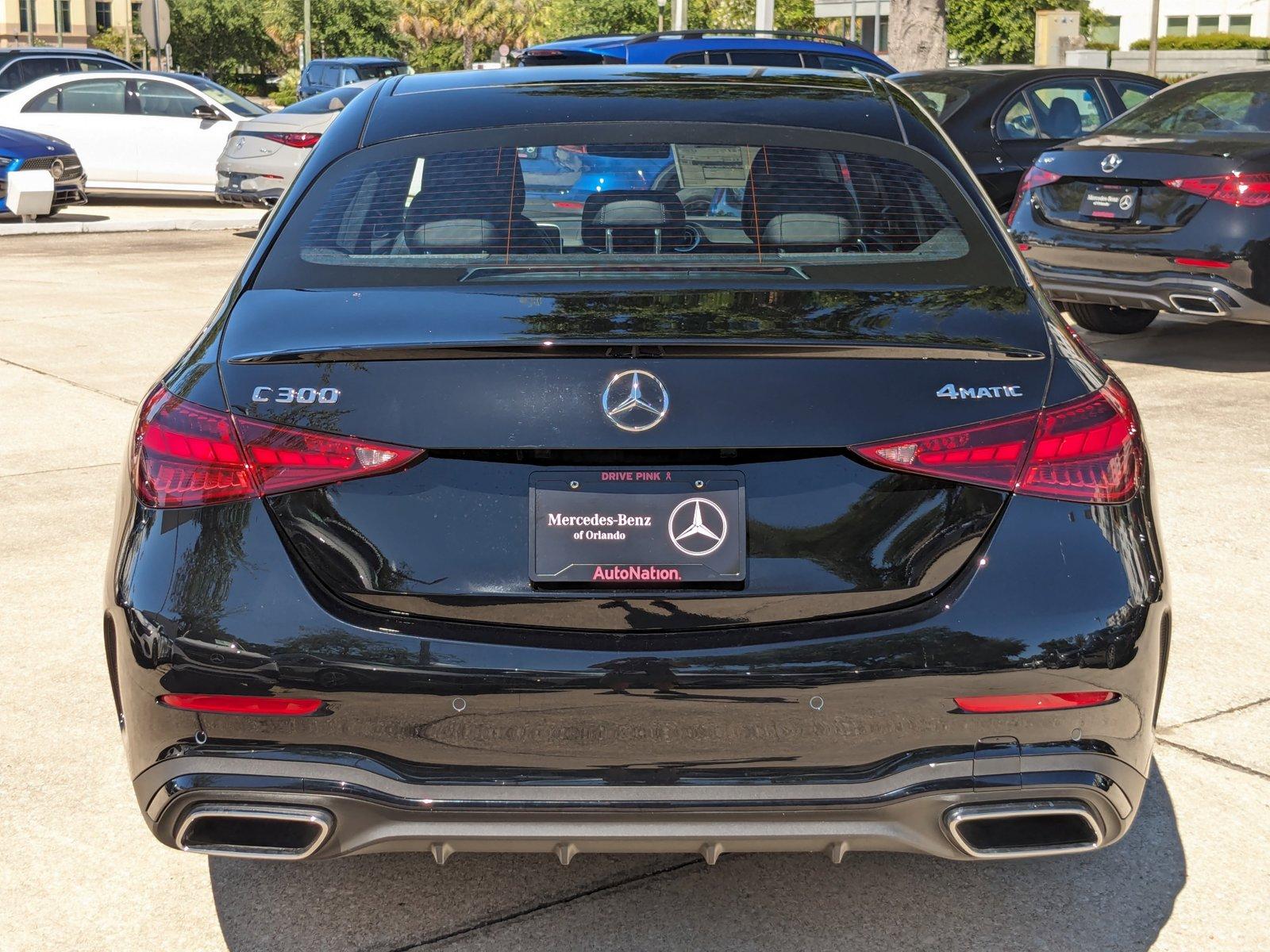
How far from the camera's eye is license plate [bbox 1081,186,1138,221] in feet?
28.6

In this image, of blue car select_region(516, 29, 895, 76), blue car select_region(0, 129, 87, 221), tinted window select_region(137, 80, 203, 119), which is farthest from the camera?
tinted window select_region(137, 80, 203, 119)

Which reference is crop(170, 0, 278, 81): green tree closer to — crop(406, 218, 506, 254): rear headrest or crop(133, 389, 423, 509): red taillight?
crop(406, 218, 506, 254): rear headrest

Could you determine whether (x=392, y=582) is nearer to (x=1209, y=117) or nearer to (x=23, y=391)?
(x=23, y=391)

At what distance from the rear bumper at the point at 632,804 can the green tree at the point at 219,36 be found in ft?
256

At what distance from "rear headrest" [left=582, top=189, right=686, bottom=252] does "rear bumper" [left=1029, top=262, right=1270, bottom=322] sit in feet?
17.2

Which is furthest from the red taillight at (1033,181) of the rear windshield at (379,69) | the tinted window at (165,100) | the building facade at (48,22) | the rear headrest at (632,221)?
the building facade at (48,22)

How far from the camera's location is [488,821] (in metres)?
2.57

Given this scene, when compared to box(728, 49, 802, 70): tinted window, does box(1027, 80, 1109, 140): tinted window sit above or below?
below

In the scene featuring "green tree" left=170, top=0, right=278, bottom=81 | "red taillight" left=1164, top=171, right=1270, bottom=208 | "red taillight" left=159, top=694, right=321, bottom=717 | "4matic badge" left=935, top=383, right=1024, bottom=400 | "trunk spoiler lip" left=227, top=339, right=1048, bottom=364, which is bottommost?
"red taillight" left=159, top=694, right=321, bottom=717

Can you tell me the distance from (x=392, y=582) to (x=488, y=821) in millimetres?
416

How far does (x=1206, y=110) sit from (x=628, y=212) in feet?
23.5

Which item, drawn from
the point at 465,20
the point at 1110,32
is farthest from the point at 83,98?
the point at 465,20

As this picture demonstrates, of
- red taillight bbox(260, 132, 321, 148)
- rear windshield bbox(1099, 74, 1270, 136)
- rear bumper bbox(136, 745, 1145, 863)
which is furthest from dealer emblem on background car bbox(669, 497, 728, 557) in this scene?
red taillight bbox(260, 132, 321, 148)

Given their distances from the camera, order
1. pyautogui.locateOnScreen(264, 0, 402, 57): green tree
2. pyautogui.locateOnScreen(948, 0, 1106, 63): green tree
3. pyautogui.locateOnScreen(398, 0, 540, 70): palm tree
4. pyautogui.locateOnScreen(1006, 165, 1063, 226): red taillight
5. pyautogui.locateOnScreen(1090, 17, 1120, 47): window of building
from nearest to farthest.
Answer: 1. pyautogui.locateOnScreen(1006, 165, 1063, 226): red taillight
2. pyautogui.locateOnScreen(948, 0, 1106, 63): green tree
3. pyautogui.locateOnScreen(264, 0, 402, 57): green tree
4. pyautogui.locateOnScreen(1090, 17, 1120, 47): window of building
5. pyautogui.locateOnScreen(398, 0, 540, 70): palm tree
